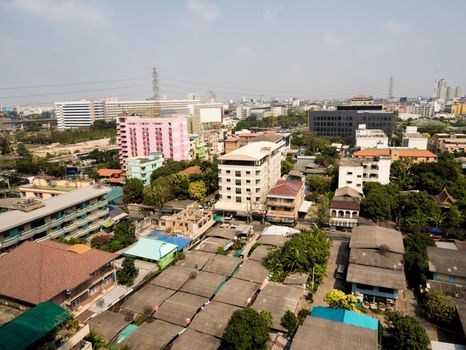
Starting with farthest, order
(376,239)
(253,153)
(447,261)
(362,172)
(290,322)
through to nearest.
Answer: (362,172)
(253,153)
(376,239)
(447,261)
(290,322)

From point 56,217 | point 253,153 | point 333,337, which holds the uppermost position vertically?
point 253,153

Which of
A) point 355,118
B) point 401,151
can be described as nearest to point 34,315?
point 401,151

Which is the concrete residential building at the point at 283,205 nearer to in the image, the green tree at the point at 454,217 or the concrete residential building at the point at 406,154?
the green tree at the point at 454,217

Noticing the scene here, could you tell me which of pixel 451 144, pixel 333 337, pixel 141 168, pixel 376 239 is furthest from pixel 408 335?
pixel 451 144

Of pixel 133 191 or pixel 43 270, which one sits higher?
pixel 43 270

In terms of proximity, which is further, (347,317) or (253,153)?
(253,153)

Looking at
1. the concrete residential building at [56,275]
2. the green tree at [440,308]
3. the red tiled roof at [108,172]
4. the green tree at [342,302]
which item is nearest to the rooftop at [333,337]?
the green tree at [342,302]

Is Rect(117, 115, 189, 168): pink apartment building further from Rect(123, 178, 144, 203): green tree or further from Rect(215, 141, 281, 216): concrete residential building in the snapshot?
Rect(215, 141, 281, 216): concrete residential building

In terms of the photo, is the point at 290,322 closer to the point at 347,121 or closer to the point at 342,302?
the point at 342,302
